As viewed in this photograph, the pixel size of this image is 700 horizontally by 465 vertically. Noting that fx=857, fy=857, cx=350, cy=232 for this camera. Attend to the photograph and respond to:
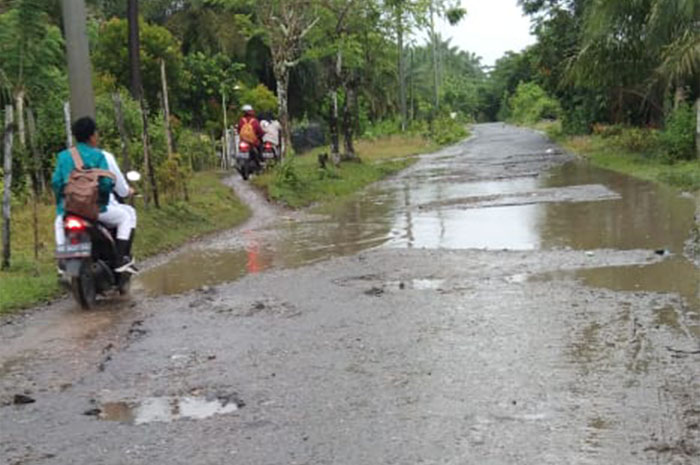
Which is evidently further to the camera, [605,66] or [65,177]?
[605,66]

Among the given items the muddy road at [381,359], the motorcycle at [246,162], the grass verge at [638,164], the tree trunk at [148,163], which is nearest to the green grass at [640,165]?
the grass verge at [638,164]

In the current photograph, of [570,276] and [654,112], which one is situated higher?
[654,112]

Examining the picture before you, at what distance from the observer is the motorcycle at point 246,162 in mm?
20984

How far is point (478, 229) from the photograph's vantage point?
12172mm

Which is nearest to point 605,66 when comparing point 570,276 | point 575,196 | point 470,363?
point 575,196

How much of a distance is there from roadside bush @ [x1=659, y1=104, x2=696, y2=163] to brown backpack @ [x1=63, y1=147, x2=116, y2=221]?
56.1 feet

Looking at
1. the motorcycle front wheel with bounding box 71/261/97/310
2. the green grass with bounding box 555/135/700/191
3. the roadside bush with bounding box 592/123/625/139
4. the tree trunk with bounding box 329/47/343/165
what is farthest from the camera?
the roadside bush with bounding box 592/123/625/139

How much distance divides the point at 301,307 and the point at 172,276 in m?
2.71

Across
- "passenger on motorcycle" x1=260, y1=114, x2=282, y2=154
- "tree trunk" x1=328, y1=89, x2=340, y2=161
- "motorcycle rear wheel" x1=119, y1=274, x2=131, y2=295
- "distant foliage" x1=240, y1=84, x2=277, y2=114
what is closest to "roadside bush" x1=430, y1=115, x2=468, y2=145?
"distant foliage" x1=240, y1=84, x2=277, y2=114

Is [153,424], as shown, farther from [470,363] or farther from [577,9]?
[577,9]

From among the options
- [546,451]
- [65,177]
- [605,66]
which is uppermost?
[605,66]

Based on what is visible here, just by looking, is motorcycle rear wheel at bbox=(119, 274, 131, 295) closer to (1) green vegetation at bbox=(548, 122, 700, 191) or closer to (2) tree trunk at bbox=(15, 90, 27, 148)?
(2) tree trunk at bbox=(15, 90, 27, 148)

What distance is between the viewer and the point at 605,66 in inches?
897

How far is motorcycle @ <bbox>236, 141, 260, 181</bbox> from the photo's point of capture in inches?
826
